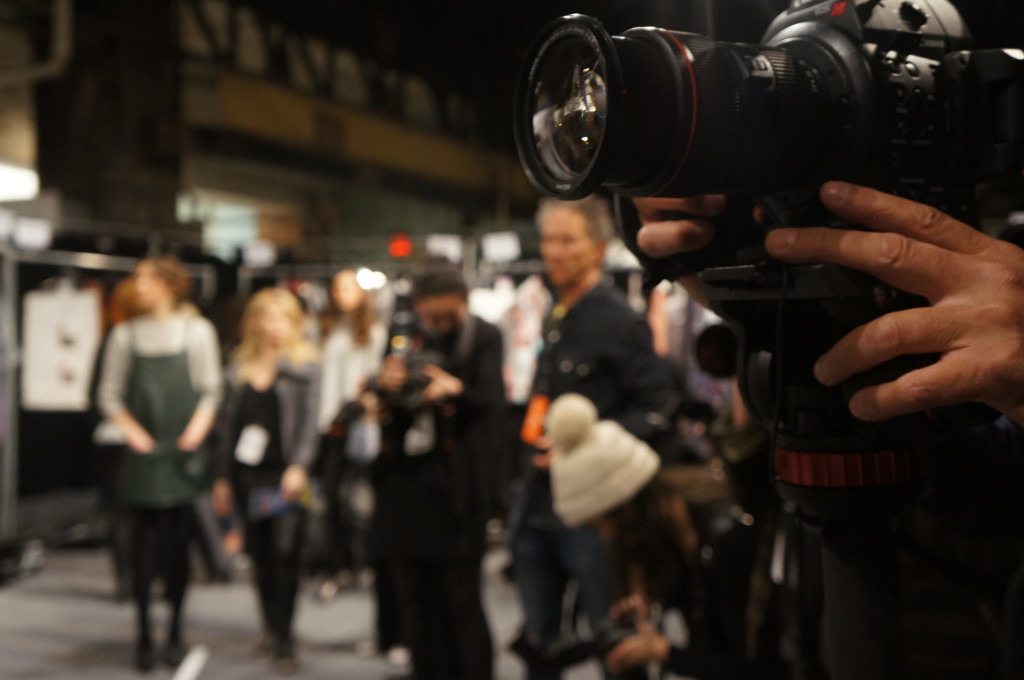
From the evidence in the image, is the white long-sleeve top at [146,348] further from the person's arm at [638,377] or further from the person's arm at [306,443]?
the person's arm at [638,377]

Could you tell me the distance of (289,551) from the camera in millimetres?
3150

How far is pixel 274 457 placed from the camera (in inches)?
125

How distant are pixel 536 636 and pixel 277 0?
26.0ft

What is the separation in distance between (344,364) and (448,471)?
1759 mm

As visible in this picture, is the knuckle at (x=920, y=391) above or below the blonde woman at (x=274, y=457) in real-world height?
above

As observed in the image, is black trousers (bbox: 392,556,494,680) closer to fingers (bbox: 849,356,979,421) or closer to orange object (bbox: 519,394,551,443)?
orange object (bbox: 519,394,551,443)

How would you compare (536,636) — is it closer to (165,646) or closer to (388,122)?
(165,646)

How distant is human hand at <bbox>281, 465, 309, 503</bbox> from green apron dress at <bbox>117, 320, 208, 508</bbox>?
0.37 meters

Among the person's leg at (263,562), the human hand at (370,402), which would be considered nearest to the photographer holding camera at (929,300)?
the human hand at (370,402)

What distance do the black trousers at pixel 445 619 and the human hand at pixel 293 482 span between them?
72 cm

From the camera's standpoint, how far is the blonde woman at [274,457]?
124 inches

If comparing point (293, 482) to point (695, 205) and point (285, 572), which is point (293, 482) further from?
point (695, 205)

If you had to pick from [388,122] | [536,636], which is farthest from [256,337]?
[388,122]

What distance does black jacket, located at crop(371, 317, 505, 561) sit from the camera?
2.42m
